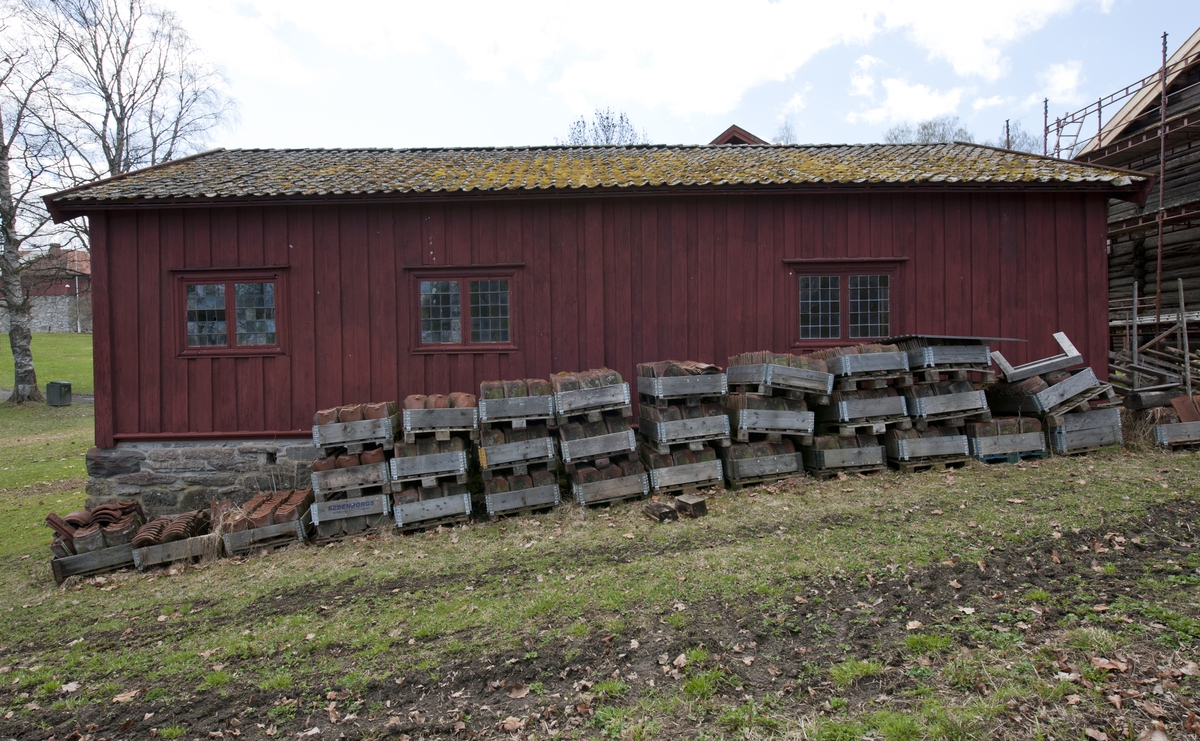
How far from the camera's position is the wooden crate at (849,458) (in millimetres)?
8352

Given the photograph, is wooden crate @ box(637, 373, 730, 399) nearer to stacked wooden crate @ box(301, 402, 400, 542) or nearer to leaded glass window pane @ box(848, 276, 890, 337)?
leaded glass window pane @ box(848, 276, 890, 337)

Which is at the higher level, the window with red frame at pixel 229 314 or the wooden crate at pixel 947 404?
the window with red frame at pixel 229 314

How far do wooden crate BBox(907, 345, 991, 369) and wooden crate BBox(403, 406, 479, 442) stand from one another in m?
5.75

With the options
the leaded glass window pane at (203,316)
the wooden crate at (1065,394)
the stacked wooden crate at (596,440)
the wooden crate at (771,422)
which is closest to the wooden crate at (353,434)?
the stacked wooden crate at (596,440)

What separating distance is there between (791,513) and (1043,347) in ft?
20.0

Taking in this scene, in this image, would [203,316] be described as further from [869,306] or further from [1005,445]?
[1005,445]

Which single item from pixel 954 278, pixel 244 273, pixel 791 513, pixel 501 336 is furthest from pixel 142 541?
pixel 954 278

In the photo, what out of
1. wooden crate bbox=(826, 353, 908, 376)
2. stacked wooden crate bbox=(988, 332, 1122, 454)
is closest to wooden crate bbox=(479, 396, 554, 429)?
wooden crate bbox=(826, 353, 908, 376)

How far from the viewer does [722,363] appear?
9984mm

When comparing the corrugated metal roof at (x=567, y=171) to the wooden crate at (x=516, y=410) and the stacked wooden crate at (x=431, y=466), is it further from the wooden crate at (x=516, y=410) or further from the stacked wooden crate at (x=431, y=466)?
the stacked wooden crate at (x=431, y=466)

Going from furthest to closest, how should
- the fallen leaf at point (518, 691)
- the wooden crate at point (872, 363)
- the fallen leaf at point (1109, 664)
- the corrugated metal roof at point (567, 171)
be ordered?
1. the corrugated metal roof at point (567, 171)
2. the wooden crate at point (872, 363)
3. the fallen leaf at point (518, 691)
4. the fallen leaf at point (1109, 664)

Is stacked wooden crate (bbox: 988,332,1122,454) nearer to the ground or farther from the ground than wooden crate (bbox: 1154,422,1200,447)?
farther from the ground

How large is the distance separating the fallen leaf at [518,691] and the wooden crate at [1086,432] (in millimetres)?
8262

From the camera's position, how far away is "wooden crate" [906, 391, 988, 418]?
8461mm
